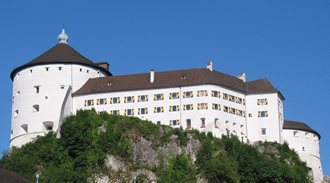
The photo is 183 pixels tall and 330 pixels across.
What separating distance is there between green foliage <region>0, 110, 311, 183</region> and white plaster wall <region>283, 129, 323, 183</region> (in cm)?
353

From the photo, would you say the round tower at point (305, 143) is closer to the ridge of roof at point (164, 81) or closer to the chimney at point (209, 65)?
the ridge of roof at point (164, 81)

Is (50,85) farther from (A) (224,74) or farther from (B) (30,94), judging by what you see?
Result: (A) (224,74)

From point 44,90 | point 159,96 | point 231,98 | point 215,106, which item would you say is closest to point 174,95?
point 159,96

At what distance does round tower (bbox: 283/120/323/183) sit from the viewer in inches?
3374

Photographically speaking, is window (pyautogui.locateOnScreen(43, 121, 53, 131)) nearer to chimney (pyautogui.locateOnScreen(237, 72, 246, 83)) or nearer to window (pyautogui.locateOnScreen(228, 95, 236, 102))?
window (pyautogui.locateOnScreen(228, 95, 236, 102))

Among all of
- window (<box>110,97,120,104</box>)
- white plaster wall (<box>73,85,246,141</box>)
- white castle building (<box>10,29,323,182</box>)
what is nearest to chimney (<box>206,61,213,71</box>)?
white castle building (<box>10,29,323,182</box>)

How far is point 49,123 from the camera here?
282 ft

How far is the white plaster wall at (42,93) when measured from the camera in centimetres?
8594

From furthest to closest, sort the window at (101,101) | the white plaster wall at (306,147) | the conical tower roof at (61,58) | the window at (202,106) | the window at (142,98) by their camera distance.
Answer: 1. the conical tower roof at (61,58)
2. the window at (101,101)
3. the white plaster wall at (306,147)
4. the window at (142,98)
5. the window at (202,106)

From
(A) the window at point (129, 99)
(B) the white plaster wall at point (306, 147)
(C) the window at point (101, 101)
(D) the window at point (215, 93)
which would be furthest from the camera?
(C) the window at point (101, 101)

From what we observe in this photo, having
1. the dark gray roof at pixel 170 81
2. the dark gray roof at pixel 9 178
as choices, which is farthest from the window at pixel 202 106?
the dark gray roof at pixel 9 178

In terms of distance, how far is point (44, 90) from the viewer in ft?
286

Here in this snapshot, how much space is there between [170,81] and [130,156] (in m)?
13.4

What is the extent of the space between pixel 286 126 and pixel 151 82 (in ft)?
64.0
